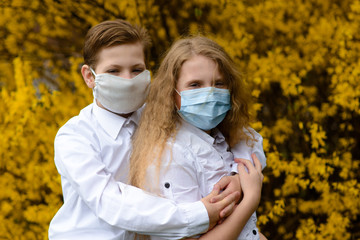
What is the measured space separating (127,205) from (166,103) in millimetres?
542

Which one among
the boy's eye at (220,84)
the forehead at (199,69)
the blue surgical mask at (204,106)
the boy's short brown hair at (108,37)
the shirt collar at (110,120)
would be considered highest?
the boy's short brown hair at (108,37)

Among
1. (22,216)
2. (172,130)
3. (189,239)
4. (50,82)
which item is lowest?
(22,216)

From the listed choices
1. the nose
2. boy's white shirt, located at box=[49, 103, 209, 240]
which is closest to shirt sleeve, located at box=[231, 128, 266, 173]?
boy's white shirt, located at box=[49, 103, 209, 240]

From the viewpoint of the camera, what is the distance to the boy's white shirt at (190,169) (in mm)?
1808

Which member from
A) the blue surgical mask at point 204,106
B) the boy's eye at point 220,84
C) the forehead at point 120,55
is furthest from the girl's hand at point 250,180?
the forehead at point 120,55

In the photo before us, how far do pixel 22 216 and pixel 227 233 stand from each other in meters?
2.42

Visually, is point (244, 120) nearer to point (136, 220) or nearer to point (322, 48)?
point (136, 220)

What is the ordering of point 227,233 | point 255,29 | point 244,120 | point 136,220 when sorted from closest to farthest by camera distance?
point 136,220 → point 227,233 → point 244,120 → point 255,29

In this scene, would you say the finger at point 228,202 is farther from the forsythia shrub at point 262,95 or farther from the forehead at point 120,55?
the forsythia shrub at point 262,95

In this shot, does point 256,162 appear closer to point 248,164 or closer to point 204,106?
point 248,164

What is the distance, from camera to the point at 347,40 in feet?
11.2

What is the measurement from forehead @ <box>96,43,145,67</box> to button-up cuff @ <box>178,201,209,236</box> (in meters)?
0.74

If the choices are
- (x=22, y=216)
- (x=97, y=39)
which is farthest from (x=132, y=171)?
(x=22, y=216)

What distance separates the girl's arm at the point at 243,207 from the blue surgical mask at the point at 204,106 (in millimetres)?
268
